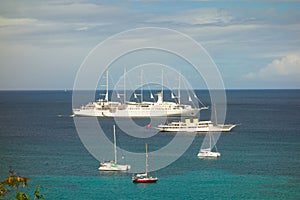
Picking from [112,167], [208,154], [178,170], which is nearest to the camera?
[112,167]

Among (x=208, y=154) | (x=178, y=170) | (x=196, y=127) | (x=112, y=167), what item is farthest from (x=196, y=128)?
(x=112, y=167)

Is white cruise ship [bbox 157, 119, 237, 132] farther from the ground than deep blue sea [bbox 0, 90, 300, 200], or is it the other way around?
white cruise ship [bbox 157, 119, 237, 132]

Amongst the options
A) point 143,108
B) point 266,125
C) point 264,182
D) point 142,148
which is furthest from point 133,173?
point 143,108

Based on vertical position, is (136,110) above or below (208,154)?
above

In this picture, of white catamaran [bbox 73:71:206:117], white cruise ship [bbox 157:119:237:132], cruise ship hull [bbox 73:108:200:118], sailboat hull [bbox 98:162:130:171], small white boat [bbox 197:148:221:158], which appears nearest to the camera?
sailboat hull [bbox 98:162:130:171]

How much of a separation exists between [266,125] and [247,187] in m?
43.5

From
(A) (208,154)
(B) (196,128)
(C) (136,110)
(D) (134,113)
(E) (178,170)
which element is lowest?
(E) (178,170)

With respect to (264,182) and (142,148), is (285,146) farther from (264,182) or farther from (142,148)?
(264,182)

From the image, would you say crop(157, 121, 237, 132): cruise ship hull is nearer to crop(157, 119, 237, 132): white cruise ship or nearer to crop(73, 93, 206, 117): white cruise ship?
crop(157, 119, 237, 132): white cruise ship

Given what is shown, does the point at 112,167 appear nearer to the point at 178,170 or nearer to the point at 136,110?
the point at 178,170

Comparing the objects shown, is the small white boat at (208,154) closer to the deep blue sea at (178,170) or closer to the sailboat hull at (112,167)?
the deep blue sea at (178,170)

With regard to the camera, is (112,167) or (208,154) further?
(208,154)

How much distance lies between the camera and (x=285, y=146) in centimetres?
5384

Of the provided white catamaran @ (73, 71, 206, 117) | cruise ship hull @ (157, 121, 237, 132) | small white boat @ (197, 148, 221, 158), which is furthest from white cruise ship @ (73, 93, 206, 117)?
small white boat @ (197, 148, 221, 158)
